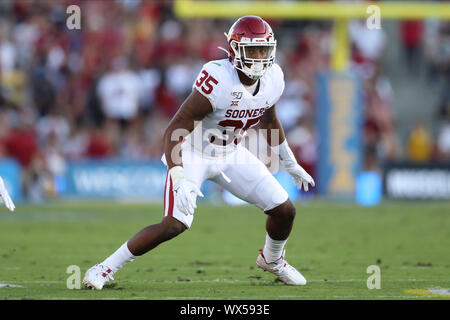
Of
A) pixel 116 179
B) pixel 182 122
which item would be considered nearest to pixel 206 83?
pixel 182 122

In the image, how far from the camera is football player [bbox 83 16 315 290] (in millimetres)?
5758

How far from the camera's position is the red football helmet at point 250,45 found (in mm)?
5914

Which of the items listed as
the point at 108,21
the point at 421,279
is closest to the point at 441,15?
the point at 108,21

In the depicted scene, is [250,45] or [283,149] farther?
[283,149]

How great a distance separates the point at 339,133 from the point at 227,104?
864 cm

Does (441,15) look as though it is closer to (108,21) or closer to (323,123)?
(323,123)

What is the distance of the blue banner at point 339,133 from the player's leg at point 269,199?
8.10m

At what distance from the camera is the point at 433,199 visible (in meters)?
14.1

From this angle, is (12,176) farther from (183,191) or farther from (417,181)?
(183,191)

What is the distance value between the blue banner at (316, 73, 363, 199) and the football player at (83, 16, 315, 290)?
8.01 meters

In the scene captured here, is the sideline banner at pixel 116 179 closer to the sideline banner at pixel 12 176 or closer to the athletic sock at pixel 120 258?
the sideline banner at pixel 12 176

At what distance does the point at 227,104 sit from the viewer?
19.4 feet

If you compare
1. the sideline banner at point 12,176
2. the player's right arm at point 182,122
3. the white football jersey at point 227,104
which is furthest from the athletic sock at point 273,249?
the sideline banner at point 12,176
